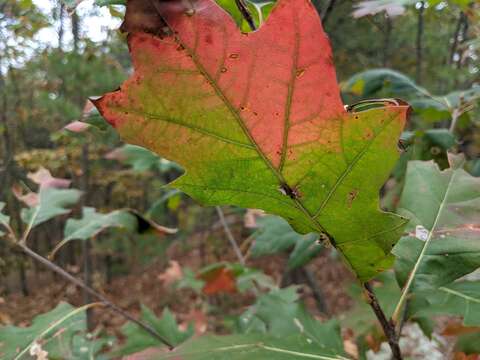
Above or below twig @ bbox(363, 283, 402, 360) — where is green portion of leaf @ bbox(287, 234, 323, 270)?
below

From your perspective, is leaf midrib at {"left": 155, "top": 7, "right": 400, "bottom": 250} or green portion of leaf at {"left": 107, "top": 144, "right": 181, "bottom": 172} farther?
green portion of leaf at {"left": 107, "top": 144, "right": 181, "bottom": 172}

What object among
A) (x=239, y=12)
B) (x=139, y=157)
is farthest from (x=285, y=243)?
(x=139, y=157)

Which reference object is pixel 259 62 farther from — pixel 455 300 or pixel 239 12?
pixel 455 300

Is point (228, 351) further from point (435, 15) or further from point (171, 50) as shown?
point (435, 15)

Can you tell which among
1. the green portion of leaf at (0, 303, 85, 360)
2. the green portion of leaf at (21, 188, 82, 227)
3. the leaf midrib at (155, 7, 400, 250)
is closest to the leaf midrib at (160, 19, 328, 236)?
the leaf midrib at (155, 7, 400, 250)

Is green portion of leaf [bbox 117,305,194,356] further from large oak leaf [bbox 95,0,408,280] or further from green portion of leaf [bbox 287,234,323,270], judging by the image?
large oak leaf [bbox 95,0,408,280]

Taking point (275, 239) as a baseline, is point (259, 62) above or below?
above

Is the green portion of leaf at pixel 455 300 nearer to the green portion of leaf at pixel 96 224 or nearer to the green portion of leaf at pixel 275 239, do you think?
the green portion of leaf at pixel 275 239

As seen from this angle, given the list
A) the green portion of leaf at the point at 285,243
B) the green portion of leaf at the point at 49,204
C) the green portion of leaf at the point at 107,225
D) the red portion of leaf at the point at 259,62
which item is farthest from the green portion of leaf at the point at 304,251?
the red portion of leaf at the point at 259,62
